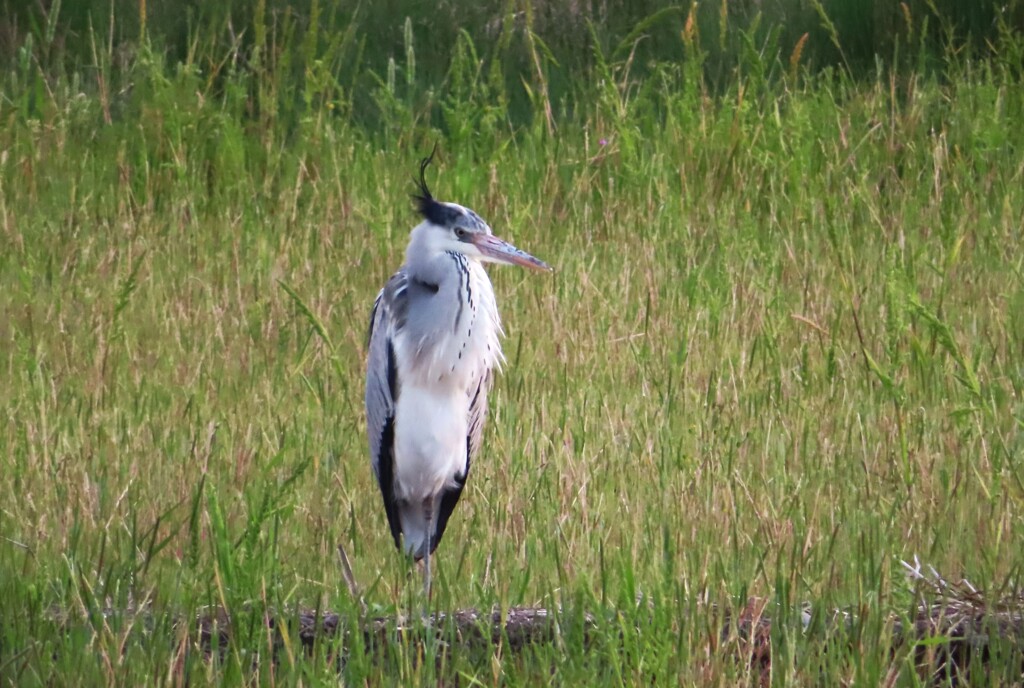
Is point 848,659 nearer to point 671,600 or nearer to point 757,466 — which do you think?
point 671,600

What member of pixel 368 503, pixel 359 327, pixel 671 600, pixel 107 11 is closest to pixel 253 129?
pixel 107 11

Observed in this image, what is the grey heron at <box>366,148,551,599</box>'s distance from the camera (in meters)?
4.04

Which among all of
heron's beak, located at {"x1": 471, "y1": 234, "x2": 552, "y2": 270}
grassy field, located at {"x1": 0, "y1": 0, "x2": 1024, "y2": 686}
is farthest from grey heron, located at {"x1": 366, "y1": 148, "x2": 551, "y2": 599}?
grassy field, located at {"x1": 0, "y1": 0, "x2": 1024, "y2": 686}

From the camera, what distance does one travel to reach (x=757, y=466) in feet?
13.8

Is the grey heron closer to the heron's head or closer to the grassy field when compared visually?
the heron's head

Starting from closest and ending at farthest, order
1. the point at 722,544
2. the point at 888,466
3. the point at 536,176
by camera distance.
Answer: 1. the point at 722,544
2. the point at 888,466
3. the point at 536,176

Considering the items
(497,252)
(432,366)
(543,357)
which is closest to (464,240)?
(497,252)

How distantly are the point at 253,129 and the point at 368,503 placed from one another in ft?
12.3

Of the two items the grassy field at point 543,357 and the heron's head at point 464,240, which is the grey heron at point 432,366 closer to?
the heron's head at point 464,240

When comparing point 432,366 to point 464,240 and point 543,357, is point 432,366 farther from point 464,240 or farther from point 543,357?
point 543,357

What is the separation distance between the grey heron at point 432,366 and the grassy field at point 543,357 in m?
0.15

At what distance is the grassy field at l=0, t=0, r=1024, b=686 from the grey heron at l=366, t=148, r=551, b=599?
0.15 m

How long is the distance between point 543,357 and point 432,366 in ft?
3.98

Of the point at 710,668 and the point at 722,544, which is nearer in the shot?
the point at 710,668
